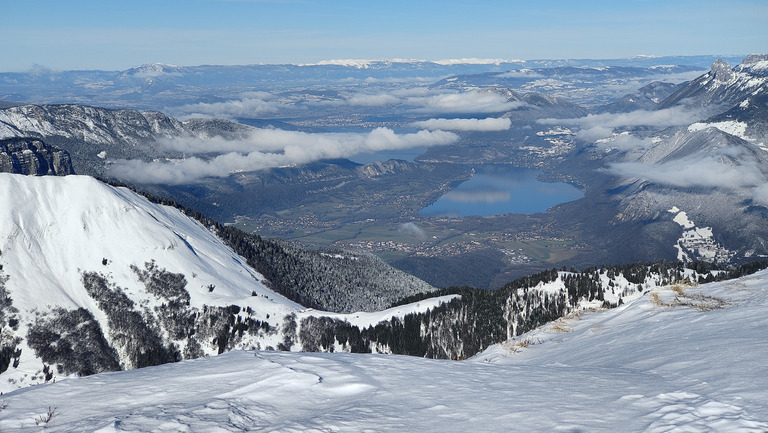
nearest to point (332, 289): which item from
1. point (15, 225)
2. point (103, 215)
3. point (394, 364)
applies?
point (103, 215)

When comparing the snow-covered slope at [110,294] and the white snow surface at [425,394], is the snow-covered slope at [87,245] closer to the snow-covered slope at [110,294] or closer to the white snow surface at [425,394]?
the snow-covered slope at [110,294]

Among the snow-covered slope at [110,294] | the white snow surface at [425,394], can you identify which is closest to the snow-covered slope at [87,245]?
the snow-covered slope at [110,294]

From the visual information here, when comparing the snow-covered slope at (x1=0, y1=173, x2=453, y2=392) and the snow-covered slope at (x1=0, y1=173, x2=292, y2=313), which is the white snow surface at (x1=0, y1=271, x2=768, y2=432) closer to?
the snow-covered slope at (x1=0, y1=173, x2=453, y2=392)

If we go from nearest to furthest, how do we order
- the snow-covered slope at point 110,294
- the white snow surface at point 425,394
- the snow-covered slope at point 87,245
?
the white snow surface at point 425,394
the snow-covered slope at point 110,294
the snow-covered slope at point 87,245

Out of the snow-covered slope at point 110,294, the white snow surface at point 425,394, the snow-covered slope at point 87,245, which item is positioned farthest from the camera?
the snow-covered slope at point 87,245

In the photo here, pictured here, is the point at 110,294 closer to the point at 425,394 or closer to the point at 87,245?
the point at 87,245

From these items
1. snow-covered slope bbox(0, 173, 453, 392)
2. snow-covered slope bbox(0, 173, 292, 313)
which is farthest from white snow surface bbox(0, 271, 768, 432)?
snow-covered slope bbox(0, 173, 292, 313)

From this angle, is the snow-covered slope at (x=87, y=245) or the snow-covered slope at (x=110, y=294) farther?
the snow-covered slope at (x=87, y=245)

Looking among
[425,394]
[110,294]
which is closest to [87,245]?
[110,294]

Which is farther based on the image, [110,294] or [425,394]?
[110,294]

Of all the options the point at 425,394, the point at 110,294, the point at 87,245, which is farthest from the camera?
the point at 87,245
